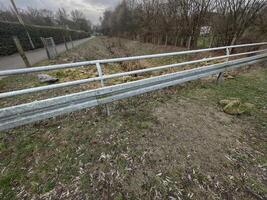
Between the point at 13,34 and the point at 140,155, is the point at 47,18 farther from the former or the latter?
the point at 140,155

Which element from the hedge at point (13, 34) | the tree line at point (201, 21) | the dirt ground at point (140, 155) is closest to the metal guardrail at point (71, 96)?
the dirt ground at point (140, 155)

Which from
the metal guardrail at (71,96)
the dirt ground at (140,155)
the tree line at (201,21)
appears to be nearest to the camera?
the dirt ground at (140,155)

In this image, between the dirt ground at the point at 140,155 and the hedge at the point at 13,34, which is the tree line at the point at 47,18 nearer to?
the hedge at the point at 13,34

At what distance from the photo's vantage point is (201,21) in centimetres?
1705

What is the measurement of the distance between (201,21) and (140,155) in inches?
764

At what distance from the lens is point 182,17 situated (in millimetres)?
18688

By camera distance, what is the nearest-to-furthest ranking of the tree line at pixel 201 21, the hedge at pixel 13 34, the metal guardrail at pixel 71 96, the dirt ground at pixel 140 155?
the dirt ground at pixel 140 155 < the metal guardrail at pixel 71 96 < the tree line at pixel 201 21 < the hedge at pixel 13 34

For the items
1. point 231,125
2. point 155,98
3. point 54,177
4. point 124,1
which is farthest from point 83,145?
point 124,1

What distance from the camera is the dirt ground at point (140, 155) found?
176 cm

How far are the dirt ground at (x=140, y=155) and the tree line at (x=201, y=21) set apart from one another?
494 inches

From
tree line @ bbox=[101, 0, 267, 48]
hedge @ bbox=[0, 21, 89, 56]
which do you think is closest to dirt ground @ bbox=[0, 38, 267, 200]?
tree line @ bbox=[101, 0, 267, 48]

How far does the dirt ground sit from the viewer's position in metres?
1.76

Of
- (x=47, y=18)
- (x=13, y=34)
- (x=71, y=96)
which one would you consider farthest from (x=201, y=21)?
(x=47, y=18)

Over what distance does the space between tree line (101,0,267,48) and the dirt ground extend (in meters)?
12.6
